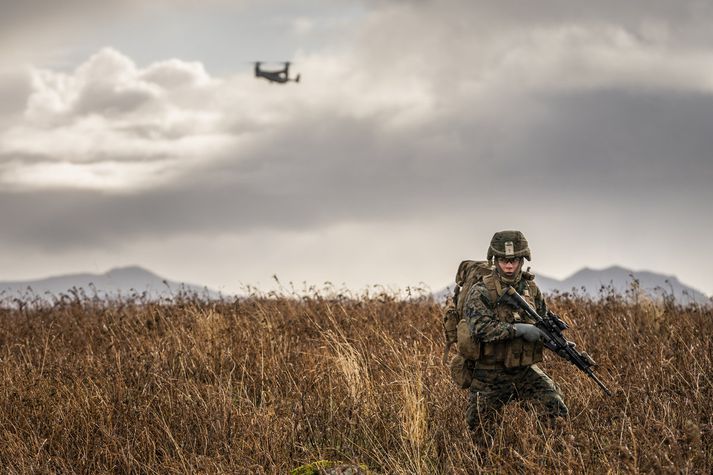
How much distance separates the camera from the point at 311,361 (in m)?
8.58

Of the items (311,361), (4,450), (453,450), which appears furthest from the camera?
(311,361)

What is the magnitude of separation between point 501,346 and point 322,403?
1.69 metres

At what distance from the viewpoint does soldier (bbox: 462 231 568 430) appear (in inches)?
235

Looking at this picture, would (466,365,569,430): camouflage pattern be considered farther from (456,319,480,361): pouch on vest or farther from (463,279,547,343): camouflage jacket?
(463,279,547,343): camouflage jacket

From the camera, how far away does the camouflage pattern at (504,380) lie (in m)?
6.10

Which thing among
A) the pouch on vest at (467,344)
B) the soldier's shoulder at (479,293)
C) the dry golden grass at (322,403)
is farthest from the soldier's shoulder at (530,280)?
the dry golden grass at (322,403)

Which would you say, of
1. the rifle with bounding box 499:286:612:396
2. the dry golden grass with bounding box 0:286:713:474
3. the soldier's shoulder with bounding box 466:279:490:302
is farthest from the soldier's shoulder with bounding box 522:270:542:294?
the dry golden grass with bounding box 0:286:713:474

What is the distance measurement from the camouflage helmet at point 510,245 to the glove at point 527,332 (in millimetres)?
541

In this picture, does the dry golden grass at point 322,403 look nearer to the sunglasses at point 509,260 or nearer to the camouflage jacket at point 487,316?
the camouflage jacket at point 487,316

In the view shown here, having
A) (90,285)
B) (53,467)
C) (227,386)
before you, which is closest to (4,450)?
(53,467)

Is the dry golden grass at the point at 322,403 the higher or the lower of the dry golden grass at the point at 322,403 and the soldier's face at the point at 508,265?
the lower

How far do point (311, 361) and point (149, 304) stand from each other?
5071 millimetres

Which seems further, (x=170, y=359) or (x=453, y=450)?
(x=170, y=359)

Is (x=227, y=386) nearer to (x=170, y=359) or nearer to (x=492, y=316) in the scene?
(x=170, y=359)
